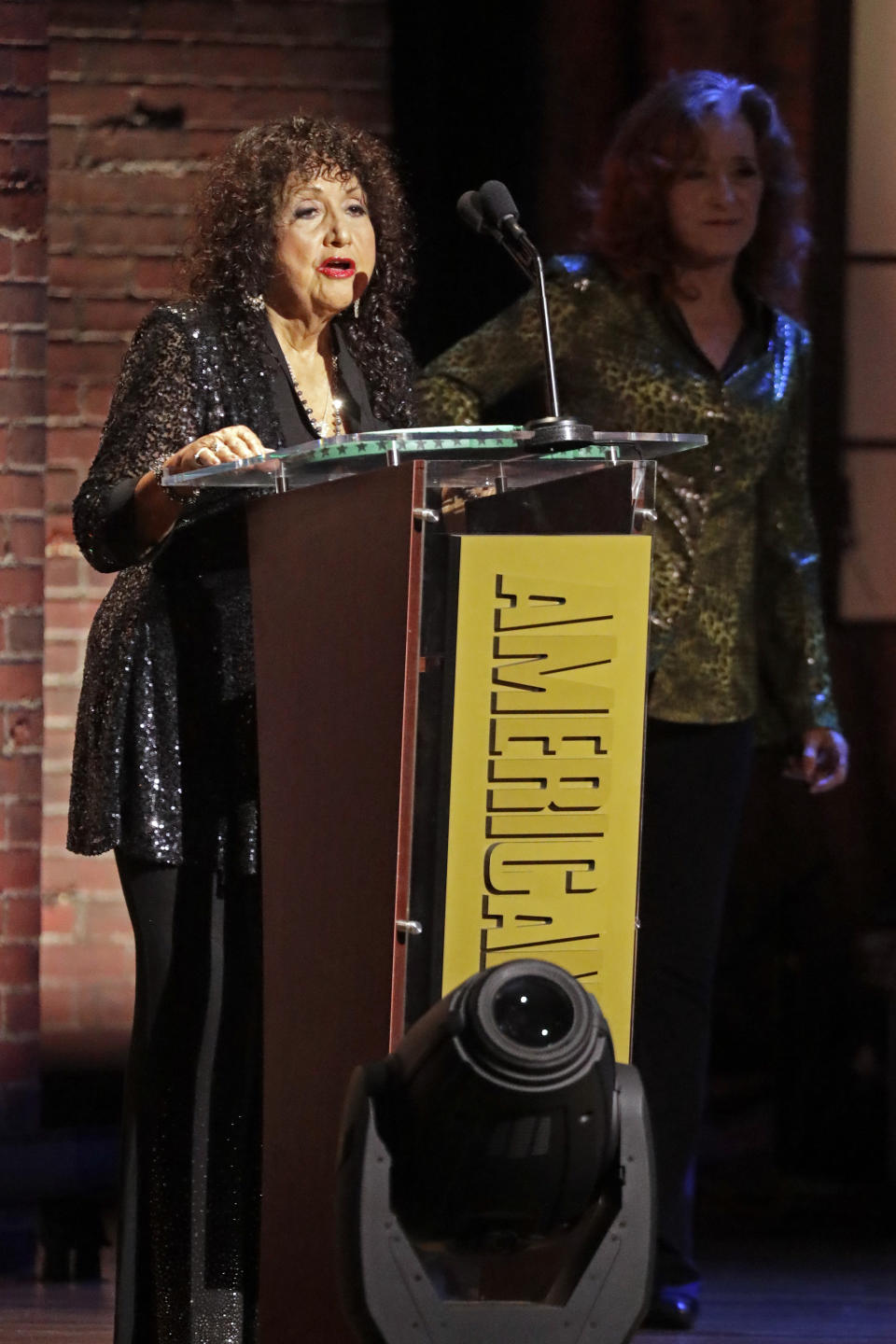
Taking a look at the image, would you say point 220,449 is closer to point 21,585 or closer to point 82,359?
point 21,585

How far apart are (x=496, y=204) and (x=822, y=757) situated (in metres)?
1.30

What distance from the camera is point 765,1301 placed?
3.01m

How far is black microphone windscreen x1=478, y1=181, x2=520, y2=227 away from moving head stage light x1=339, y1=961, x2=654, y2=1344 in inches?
29.5

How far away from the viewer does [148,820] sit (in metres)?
2.05

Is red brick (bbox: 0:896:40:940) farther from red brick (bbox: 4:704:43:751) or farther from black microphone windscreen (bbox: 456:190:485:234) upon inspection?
black microphone windscreen (bbox: 456:190:485:234)

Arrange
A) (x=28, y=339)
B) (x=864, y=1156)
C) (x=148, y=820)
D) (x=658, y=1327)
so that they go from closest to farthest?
(x=148, y=820), (x=658, y=1327), (x=28, y=339), (x=864, y=1156)

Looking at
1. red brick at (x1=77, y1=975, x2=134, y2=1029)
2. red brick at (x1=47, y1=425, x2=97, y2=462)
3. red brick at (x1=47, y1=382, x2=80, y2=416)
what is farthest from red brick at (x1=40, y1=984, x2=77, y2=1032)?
red brick at (x1=47, y1=382, x2=80, y2=416)

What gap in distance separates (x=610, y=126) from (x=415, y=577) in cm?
200

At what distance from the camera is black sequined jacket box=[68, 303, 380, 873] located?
2.05 meters

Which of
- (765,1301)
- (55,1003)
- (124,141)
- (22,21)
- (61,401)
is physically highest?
(22,21)

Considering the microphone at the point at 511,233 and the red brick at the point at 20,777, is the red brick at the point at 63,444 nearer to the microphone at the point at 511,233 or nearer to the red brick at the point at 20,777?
the red brick at the point at 20,777

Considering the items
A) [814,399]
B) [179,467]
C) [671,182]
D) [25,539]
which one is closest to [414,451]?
[179,467]

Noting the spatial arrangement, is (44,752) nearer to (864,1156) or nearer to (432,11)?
(432,11)

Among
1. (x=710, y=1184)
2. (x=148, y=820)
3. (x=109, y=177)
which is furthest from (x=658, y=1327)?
(x=109, y=177)
